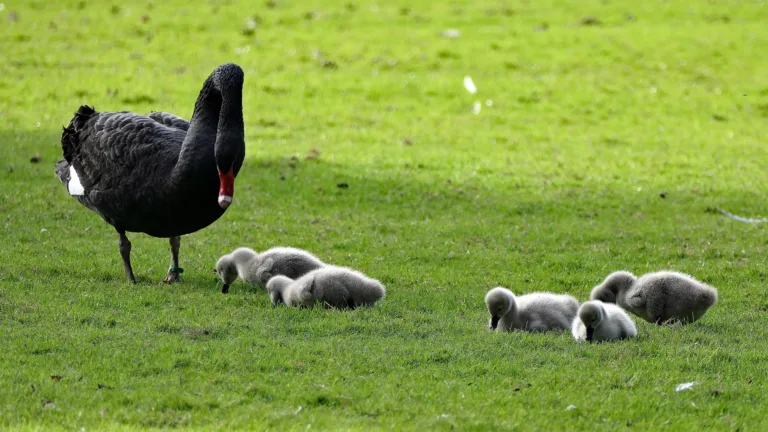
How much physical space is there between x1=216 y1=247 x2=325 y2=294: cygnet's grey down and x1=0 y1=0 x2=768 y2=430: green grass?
0.58 ft

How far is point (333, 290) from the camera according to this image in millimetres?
8648

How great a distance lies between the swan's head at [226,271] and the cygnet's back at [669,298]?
3564 millimetres

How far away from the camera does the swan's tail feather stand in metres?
10.3

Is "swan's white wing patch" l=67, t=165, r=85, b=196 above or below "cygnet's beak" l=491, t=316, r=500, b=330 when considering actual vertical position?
above

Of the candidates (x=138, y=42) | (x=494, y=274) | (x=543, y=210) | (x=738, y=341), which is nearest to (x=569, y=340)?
(x=738, y=341)

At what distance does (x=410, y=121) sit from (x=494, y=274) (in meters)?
10.2

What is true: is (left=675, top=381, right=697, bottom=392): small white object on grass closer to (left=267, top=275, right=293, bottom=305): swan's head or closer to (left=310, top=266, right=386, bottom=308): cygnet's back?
(left=310, top=266, right=386, bottom=308): cygnet's back

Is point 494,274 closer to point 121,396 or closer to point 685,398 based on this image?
point 685,398

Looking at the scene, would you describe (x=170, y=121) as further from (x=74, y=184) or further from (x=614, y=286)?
(x=614, y=286)

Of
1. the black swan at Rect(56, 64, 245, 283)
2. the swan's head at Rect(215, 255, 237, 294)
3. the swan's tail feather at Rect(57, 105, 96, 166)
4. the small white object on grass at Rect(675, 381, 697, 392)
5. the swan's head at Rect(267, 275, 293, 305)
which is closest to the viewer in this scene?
the small white object on grass at Rect(675, 381, 697, 392)

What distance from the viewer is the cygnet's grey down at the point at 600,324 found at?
7.70m

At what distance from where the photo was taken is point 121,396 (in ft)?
20.0

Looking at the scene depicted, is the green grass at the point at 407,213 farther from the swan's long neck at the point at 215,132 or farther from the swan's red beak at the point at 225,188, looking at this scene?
the swan's long neck at the point at 215,132

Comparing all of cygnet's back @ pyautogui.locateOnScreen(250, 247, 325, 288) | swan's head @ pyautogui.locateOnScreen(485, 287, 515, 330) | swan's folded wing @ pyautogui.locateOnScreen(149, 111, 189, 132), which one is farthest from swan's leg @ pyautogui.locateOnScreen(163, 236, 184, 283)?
swan's head @ pyautogui.locateOnScreen(485, 287, 515, 330)
